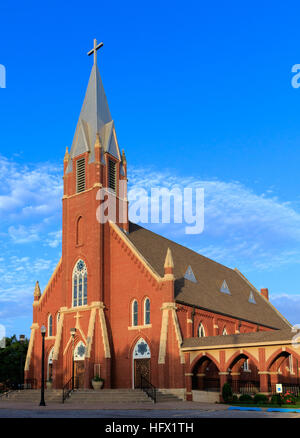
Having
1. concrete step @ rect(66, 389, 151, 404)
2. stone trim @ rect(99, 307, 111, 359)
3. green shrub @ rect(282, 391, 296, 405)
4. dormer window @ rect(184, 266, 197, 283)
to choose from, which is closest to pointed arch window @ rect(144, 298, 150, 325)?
stone trim @ rect(99, 307, 111, 359)

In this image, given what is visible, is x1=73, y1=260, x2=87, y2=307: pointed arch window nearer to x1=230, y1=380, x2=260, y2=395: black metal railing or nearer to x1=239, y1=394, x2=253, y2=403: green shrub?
x1=230, y1=380, x2=260, y2=395: black metal railing

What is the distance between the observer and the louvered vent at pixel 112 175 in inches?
1939

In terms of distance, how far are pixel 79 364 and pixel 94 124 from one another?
2278cm

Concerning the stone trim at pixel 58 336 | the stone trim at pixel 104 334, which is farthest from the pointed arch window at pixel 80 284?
the stone trim at pixel 104 334

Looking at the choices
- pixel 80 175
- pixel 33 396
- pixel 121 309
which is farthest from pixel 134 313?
pixel 80 175

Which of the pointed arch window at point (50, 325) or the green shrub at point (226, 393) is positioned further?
the pointed arch window at point (50, 325)

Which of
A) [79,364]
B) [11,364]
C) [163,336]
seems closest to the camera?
[163,336]

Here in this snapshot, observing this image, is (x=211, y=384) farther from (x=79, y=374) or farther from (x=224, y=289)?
(x=224, y=289)

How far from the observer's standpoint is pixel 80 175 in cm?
4938

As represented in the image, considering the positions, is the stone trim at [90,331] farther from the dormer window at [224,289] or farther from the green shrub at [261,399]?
the dormer window at [224,289]

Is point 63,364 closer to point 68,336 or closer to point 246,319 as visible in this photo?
point 68,336

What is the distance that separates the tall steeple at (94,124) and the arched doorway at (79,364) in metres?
16.9

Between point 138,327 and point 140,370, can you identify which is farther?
point 138,327
